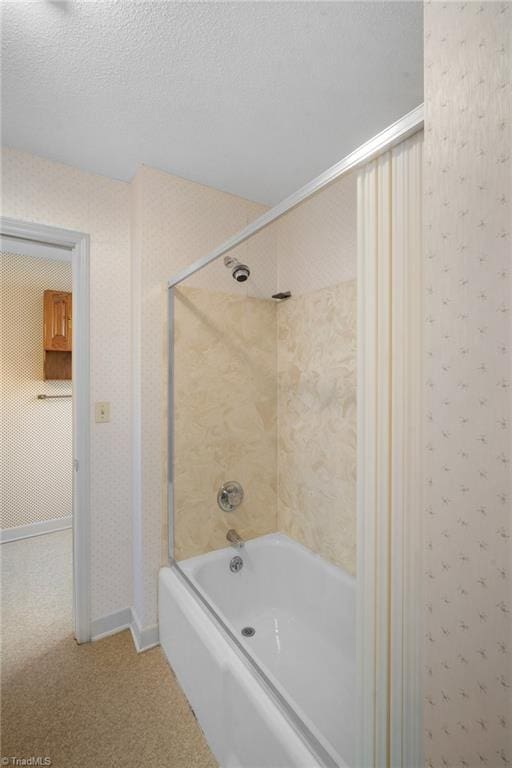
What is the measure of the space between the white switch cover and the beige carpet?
115cm

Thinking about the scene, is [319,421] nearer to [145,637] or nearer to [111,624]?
[145,637]

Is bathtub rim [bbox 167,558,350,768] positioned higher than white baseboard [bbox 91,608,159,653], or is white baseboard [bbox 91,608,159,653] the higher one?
bathtub rim [bbox 167,558,350,768]

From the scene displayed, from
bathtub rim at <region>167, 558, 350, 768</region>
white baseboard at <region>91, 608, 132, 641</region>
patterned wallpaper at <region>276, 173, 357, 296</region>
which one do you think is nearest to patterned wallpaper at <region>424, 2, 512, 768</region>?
bathtub rim at <region>167, 558, 350, 768</region>

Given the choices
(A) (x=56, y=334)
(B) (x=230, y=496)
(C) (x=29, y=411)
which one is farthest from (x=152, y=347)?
(C) (x=29, y=411)

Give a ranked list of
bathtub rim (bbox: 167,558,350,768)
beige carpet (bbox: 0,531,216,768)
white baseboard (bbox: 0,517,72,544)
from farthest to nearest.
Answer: white baseboard (bbox: 0,517,72,544), beige carpet (bbox: 0,531,216,768), bathtub rim (bbox: 167,558,350,768)

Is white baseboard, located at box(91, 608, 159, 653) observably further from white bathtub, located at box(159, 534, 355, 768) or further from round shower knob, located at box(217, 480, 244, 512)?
round shower knob, located at box(217, 480, 244, 512)

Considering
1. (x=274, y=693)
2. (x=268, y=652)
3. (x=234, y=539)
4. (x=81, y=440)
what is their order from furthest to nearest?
(x=234, y=539), (x=81, y=440), (x=268, y=652), (x=274, y=693)

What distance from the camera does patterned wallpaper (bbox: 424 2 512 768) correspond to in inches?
20.6

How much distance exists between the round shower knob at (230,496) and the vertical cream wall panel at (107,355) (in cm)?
52

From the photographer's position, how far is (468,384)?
1.86ft

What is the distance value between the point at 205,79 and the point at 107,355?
130 centimetres

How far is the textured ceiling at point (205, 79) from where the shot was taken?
Result: 1.08 m

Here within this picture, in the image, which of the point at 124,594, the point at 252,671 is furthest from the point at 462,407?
the point at 124,594

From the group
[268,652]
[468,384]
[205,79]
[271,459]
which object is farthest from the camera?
[271,459]
